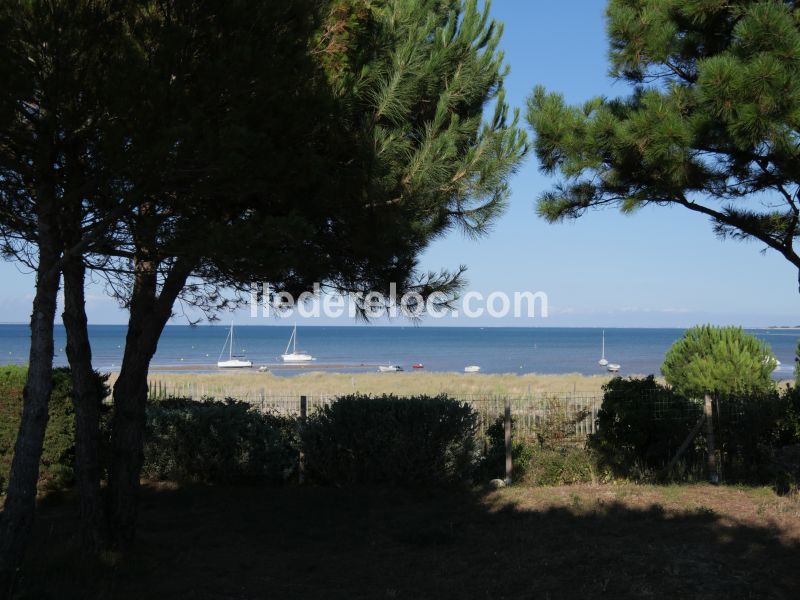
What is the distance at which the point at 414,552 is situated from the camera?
7605mm

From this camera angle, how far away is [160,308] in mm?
7492

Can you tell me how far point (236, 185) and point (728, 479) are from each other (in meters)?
8.65

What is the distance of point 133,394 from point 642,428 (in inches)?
298

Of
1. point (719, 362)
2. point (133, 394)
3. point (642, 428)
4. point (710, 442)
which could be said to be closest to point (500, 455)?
point (642, 428)

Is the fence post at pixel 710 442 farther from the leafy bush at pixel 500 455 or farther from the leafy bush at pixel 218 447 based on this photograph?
the leafy bush at pixel 218 447

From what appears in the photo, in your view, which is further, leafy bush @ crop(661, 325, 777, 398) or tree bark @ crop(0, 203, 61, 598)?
leafy bush @ crop(661, 325, 777, 398)

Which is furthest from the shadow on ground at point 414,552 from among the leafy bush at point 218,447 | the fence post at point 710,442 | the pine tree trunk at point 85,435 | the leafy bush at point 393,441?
the fence post at point 710,442

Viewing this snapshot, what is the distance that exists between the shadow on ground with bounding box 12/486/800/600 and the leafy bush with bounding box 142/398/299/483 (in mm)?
907

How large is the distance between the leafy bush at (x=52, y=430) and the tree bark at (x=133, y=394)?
3213 millimetres

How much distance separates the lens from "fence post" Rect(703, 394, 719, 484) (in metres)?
11.0

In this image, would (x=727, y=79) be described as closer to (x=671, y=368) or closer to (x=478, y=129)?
(x=478, y=129)

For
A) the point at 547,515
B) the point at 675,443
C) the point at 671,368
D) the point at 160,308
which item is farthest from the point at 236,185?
the point at 671,368

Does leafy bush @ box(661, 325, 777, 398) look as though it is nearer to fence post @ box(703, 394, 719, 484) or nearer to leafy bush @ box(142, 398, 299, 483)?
fence post @ box(703, 394, 719, 484)

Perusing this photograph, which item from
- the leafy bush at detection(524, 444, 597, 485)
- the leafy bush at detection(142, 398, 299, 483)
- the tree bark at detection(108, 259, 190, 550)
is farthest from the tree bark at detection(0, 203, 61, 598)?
the leafy bush at detection(524, 444, 597, 485)
